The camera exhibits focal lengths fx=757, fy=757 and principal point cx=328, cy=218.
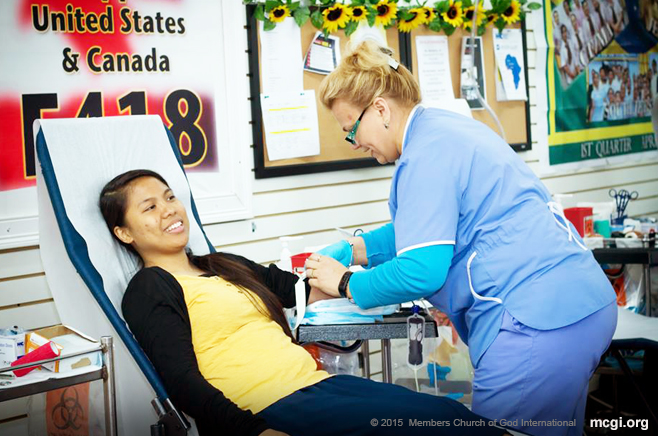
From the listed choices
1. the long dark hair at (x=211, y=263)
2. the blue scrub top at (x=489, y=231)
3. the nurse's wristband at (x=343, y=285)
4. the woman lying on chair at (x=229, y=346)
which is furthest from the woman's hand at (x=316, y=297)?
the blue scrub top at (x=489, y=231)

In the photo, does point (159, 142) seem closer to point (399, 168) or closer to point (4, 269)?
point (4, 269)

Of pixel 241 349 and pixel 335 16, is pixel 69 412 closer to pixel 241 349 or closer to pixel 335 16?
pixel 241 349

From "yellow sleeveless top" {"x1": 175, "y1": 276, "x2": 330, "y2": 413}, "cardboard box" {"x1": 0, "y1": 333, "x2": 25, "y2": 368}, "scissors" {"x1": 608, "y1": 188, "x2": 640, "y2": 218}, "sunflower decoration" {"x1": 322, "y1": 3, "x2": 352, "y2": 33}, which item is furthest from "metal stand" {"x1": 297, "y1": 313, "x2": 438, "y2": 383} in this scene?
"scissors" {"x1": 608, "y1": 188, "x2": 640, "y2": 218}

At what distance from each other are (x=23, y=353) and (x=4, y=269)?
2.09 feet

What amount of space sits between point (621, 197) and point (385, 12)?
178 centimetres

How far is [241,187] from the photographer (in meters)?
3.11

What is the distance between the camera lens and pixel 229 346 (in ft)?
6.71

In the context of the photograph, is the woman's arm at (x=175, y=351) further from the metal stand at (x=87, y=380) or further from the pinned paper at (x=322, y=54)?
the pinned paper at (x=322, y=54)

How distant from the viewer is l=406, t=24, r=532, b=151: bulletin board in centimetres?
376

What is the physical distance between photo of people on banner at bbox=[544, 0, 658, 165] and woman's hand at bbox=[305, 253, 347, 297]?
271 cm

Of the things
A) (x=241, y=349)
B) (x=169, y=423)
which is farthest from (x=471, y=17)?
(x=169, y=423)

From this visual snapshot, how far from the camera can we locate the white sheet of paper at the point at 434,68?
12.2 feet

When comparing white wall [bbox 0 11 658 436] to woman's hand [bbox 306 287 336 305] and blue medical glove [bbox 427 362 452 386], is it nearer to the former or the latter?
blue medical glove [bbox 427 362 452 386]

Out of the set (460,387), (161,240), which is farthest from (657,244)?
(161,240)
